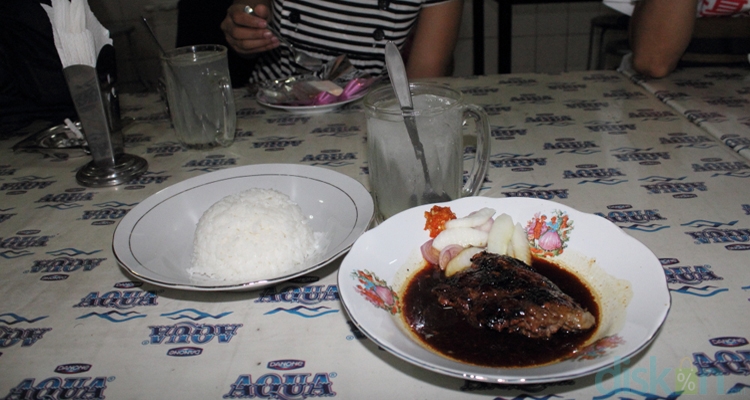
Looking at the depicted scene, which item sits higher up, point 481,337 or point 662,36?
point 662,36

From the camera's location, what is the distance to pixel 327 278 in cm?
87

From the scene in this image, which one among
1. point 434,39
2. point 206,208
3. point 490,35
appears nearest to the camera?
point 206,208

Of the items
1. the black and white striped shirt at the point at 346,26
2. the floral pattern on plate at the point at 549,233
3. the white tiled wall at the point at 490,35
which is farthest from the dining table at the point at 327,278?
the white tiled wall at the point at 490,35

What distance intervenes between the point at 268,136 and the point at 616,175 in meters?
0.93

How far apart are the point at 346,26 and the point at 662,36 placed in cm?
110

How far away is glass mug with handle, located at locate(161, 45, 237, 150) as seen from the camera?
4.33ft

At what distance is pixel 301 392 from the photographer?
25.4 inches

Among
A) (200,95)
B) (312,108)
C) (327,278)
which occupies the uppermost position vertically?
(200,95)

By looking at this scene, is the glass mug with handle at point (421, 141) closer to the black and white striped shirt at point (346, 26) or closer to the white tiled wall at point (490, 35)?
the black and white striped shirt at point (346, 26)

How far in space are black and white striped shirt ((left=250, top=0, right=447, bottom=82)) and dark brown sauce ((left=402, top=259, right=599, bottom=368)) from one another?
1444 mm

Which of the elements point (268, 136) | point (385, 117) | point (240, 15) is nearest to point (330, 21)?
point (240, 15)

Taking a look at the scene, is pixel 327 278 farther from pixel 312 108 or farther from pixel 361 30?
pixel 361 30

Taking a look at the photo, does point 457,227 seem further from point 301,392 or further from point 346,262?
point 301,392

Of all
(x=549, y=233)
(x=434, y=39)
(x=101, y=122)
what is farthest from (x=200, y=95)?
(x=434, y=39)
